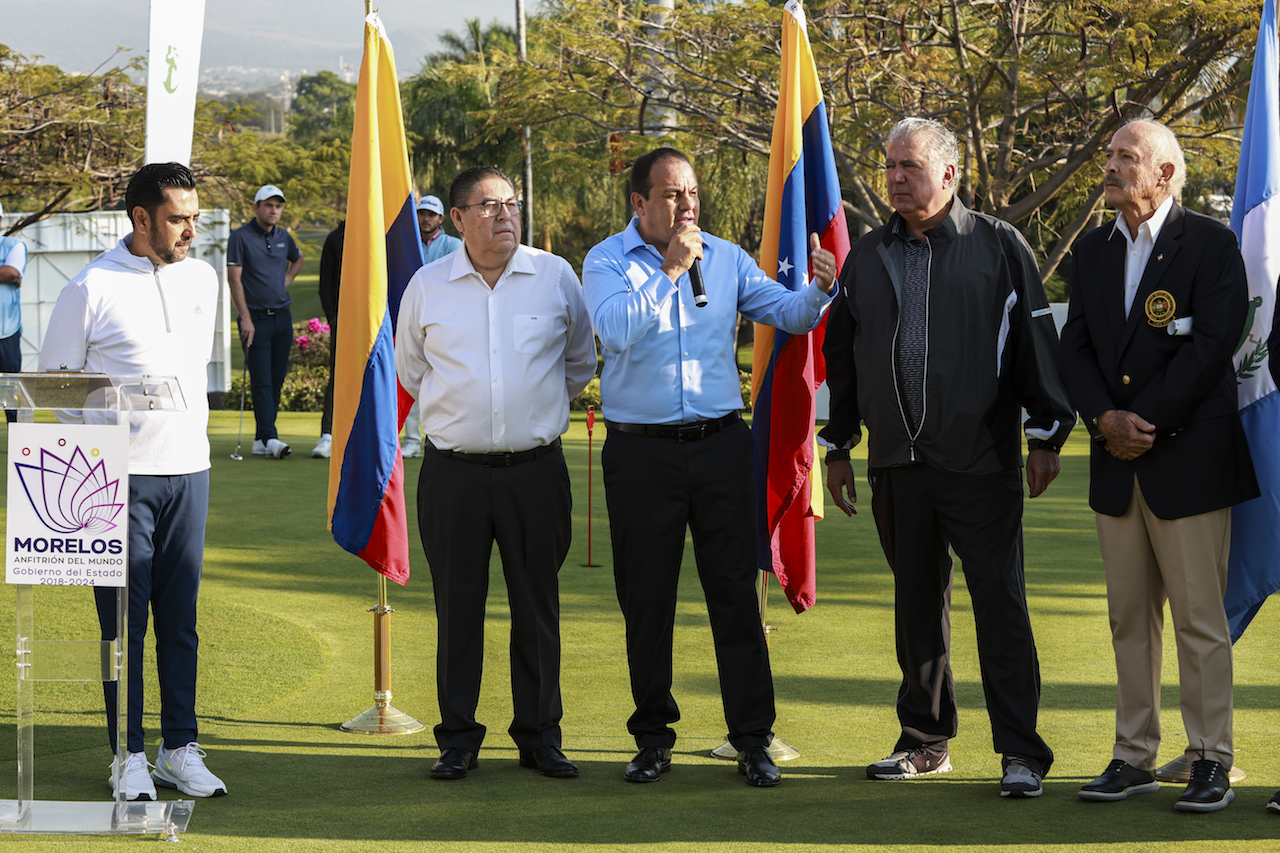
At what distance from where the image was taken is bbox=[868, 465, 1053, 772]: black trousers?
4102 millimetres

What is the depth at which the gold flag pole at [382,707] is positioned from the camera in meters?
4.74

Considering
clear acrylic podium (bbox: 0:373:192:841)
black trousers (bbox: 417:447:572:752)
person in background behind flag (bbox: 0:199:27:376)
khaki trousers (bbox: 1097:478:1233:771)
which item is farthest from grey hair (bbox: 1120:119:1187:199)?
person in background behind flag (bbox: 0:199:27:376)

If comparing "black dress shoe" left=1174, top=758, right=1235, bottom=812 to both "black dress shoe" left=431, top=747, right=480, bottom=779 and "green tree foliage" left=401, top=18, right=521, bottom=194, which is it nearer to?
"black dress shoe" left=431, top=747, right=480, bottom=779

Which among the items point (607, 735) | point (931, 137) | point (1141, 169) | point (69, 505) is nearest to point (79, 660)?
point (69, 505)

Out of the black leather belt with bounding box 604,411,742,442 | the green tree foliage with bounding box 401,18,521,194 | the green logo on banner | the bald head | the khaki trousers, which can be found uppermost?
the green tree foliage with bounding box 401,18,521,194

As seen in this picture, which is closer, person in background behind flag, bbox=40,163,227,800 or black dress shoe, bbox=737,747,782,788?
person in background behind flag, bbox=40,163,227,800

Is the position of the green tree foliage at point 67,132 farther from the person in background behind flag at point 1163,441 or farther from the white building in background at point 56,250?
the person in background behind flag at point 1163,441

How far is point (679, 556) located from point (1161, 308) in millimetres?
1663

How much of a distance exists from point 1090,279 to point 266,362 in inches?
321

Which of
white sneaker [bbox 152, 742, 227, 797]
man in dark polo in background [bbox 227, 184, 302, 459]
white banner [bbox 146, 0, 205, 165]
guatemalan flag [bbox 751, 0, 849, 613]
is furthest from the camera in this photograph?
man in dark polo in background [bbox 227, 184, 302, 459]

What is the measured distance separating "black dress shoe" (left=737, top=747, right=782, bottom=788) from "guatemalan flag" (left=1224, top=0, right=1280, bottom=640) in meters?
1.49

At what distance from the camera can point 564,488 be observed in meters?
4.43

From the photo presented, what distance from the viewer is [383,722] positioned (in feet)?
15.6

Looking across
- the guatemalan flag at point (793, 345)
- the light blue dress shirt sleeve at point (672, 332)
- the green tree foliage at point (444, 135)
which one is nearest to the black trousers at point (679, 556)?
the light blue dress shirt sleeve at point (672, 332)
